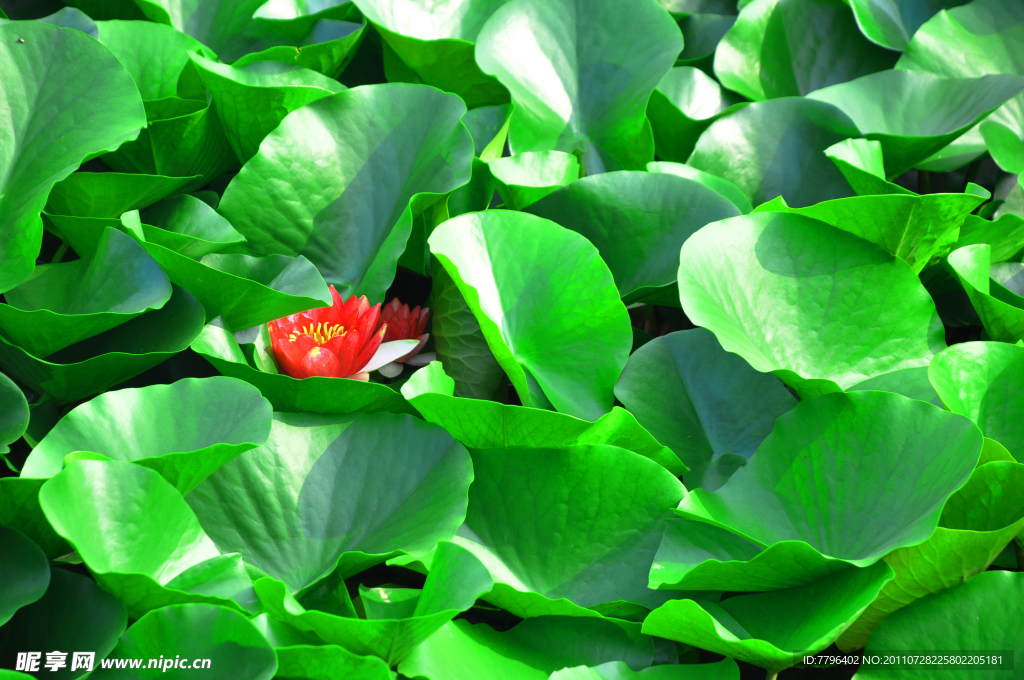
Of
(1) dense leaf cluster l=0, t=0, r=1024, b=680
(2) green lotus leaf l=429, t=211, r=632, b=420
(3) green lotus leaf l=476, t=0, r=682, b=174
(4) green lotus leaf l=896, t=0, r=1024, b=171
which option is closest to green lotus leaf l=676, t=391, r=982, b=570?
(1) dense leaf cluster l=0, t=0, r=1024, b=680

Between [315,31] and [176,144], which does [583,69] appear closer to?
[315,31]

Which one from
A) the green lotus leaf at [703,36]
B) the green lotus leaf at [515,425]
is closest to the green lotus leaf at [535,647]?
the green lotus leaf at [515,425]

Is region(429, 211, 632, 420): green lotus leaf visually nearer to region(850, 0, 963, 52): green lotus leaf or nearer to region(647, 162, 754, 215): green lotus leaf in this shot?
region(647, 162, 754, 215): green lotus leaf

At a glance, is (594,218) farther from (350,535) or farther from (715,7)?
(715,7)

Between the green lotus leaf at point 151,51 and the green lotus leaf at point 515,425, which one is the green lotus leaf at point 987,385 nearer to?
the green lotus leaf at point 515,425

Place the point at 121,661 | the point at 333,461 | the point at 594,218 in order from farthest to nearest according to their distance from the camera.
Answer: the point at 594,218
the point at 333,461
the point at 121,661

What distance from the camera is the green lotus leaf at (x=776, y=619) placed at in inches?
16.5

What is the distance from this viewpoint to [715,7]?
3.29ft

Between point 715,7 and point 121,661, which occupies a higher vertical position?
point 715,7

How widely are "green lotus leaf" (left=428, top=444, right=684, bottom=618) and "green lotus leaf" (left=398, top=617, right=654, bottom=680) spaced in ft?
0.06

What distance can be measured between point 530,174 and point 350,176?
15 centimetres

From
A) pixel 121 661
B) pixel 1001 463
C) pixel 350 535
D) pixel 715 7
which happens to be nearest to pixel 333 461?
pixel 350 535

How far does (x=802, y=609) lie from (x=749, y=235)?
10.3 inches

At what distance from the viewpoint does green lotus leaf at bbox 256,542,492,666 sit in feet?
1.26
